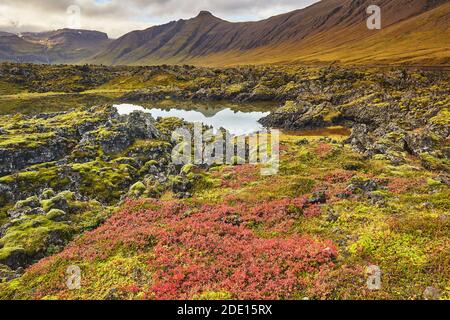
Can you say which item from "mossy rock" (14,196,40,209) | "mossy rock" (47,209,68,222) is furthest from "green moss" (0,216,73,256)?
"mossy rock" (14,196,40,209)

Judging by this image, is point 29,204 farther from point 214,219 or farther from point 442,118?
point 442,118

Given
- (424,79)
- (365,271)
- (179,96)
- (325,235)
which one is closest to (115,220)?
(325,235)

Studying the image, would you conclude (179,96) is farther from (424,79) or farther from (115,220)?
(115,220)

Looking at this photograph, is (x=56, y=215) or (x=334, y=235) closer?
(x=334, y=235)

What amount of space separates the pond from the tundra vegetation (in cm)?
3554

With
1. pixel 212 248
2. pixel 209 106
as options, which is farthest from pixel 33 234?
pixel 209 106

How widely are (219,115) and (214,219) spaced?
86338mm

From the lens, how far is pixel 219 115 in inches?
4299

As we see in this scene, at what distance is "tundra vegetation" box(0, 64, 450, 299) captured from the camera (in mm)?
16984

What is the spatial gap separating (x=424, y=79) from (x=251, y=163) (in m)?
92.5

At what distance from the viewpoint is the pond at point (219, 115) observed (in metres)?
89.2

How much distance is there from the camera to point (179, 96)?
159m

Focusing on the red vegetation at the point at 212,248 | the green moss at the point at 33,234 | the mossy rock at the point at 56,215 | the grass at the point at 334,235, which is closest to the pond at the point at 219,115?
the grass at the point at 334,235

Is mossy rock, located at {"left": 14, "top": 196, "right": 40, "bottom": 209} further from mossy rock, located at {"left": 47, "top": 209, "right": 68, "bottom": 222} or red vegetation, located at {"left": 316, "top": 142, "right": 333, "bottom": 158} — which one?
red vegetation, located at {"left": 316, "top": 142, "right": 333, "bottom": 158}
